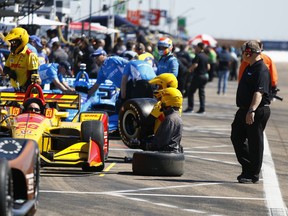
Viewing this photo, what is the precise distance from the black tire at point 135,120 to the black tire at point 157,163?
65.0 inches

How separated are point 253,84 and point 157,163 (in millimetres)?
1498

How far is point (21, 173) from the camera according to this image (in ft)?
30.5

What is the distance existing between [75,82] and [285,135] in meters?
4.35

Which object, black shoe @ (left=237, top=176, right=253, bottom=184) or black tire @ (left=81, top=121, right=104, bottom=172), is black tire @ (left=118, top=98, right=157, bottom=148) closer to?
black tire @ (left=81, top=121, right=104, bottom=172)

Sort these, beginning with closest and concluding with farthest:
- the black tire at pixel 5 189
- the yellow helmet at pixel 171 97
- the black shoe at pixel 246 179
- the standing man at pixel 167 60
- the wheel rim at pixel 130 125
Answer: the black tire at pixel 5 189
the black shoe at pixel 246 179
the yellow helmet at pixel 171 97
the wheel rim at pixel 130 125
the standing man at pixel 167 60

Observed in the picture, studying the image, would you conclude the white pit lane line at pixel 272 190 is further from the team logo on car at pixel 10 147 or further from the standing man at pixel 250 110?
the team logo on car at pixel 10 147

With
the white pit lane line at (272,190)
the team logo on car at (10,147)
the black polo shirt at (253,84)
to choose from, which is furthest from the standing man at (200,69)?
the team logo on car at (10,147)

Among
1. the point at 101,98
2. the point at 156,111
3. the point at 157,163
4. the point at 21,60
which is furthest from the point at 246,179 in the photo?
the point at 101,98

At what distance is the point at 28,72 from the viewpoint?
55.6 ft

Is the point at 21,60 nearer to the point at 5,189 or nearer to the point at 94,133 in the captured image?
the point at 94,133

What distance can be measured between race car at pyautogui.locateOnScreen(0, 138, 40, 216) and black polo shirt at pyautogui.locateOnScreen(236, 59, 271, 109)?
14.9ft

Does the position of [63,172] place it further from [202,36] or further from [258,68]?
[202,36]

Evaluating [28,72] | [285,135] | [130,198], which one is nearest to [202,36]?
[285,135]

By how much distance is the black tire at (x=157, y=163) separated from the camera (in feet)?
45.7
